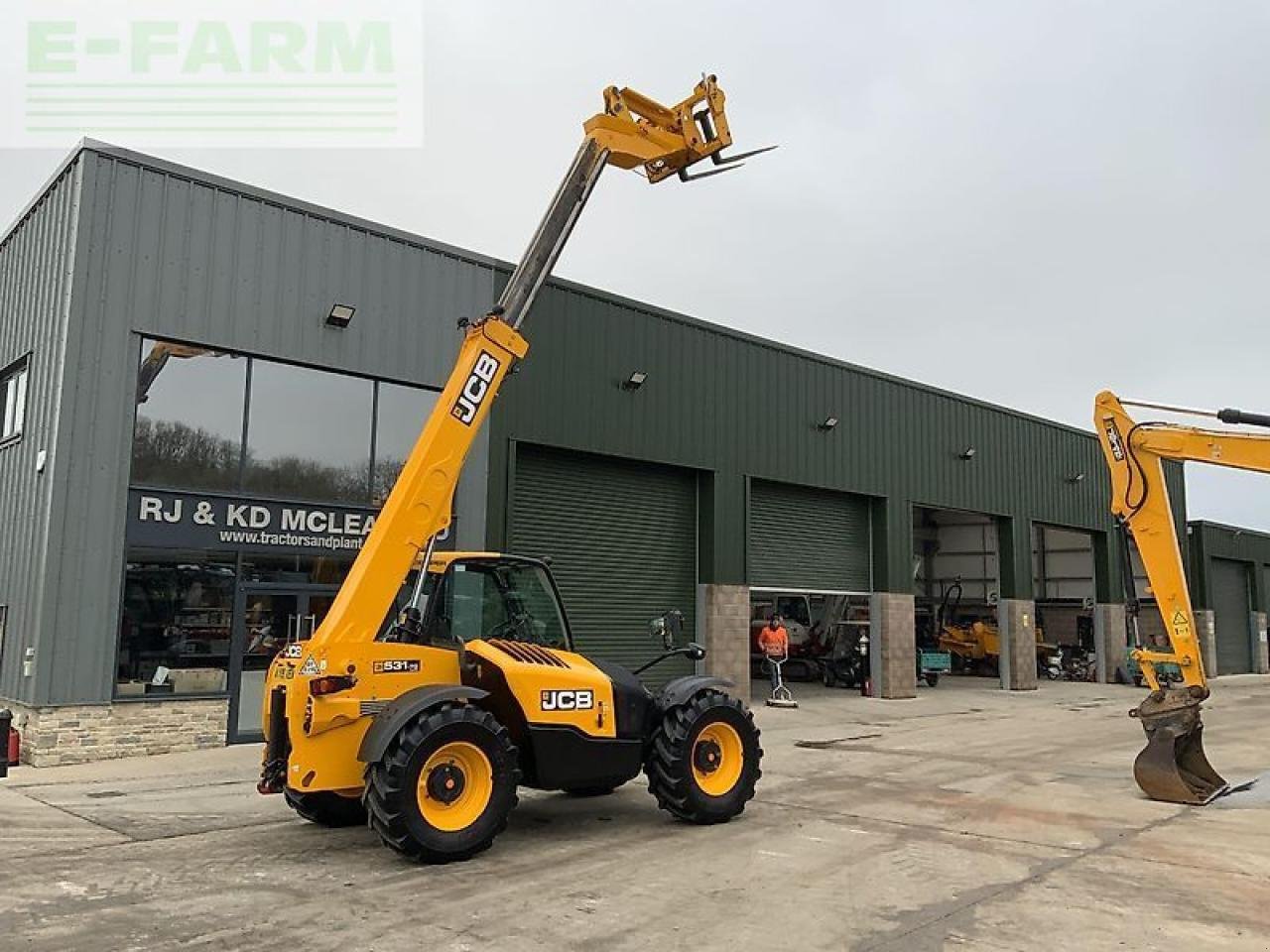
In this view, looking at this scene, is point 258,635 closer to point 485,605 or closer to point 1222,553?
point 485,605

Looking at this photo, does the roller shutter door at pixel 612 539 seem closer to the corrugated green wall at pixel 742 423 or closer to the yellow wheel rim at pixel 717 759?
the corrugated green wall at pixel 742 423

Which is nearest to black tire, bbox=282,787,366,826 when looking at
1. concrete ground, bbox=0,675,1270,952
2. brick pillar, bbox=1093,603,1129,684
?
concrete ground, bbox=0,675,1270,952

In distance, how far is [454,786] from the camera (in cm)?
723

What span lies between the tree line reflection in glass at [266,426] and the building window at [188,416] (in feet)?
0.04

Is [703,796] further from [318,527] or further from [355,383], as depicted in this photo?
[355,383]

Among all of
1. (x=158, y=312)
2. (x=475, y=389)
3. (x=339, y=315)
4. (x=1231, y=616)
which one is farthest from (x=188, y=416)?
(x=1231, y=616)

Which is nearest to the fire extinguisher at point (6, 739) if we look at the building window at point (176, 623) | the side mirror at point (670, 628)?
the building window at point (176, 623)

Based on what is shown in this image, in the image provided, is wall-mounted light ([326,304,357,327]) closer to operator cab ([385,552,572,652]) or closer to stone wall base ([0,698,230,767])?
stone wall base ([0,698,230,767])

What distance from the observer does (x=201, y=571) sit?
1332 cm

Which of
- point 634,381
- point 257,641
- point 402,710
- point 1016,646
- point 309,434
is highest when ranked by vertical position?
point 634,381

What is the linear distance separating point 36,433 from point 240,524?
271 cm

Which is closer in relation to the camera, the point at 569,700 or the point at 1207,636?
the point at 569,700

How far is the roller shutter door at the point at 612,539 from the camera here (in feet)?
57.2

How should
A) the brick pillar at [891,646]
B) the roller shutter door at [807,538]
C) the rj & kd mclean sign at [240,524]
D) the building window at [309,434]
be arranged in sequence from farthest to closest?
1. the brick pillar at [891,646]
2. the roller shutter door at [807,538]
3. the building window at [309,434]
4. the rj & kd mclean sign at [240,524]
